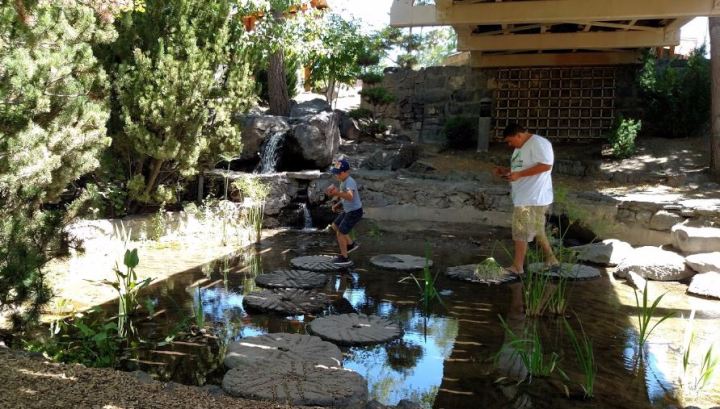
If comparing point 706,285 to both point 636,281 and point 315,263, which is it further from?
point 315,263

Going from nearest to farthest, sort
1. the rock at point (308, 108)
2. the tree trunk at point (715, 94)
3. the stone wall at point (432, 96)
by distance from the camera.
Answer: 1. the tree trunk at point (715, 94)
2. the rock at point (308, 108)
3. the stone wall at point (432, 96)

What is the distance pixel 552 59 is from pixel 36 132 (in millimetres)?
11365

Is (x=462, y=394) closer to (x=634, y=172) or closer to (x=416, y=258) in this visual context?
(x=416, y=258)

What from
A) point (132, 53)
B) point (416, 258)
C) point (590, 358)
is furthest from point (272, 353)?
point (132, 53)

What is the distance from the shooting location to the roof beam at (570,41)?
9.42 meters

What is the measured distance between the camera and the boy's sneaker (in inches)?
235

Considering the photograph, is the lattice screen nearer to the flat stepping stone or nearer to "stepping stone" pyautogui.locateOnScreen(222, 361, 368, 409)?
the flat stepping stone

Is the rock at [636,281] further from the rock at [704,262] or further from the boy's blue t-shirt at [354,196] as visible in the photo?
the boy's blue t-shirt at [354,196]

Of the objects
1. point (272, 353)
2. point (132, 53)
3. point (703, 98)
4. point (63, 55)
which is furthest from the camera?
point (703, 98)

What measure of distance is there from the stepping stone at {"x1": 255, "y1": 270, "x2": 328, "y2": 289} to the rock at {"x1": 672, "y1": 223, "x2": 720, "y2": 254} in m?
4.05

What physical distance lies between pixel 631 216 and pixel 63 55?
6.65 m

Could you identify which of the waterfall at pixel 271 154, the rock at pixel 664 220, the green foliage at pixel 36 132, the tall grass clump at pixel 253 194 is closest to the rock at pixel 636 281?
the rock at pixel 664 220

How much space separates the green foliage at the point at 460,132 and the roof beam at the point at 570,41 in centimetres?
309

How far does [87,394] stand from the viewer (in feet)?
8.48
